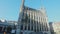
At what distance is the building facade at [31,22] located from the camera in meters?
45.8

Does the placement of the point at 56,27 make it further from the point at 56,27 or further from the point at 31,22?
the point at 31,22

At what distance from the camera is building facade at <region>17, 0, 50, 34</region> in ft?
150

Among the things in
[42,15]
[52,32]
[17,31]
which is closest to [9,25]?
[17,31]

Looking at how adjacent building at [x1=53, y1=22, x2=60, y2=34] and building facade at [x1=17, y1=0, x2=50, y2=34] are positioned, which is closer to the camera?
building facade at [x1=17, y1=0, x2=50, y2=34]

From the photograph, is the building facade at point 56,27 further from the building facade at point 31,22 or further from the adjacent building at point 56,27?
the building facade at point 31,22

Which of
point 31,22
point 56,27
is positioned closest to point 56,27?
point 56,27

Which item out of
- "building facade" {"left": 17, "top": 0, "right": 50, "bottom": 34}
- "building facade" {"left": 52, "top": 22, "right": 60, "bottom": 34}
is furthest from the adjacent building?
"building facade" {"left": 17, "top": 0, "right": 50, "bottom": 34}

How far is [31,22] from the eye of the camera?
49.4 metres

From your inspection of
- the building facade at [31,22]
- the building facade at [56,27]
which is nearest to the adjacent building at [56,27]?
the building facade at [56,27]

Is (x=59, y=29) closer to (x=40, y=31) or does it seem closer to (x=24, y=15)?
(x=40, y=31)

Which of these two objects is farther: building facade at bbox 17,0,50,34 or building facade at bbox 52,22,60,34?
building facade at bbox 52,22,60,34

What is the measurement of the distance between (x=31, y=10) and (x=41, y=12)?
7.41 meters

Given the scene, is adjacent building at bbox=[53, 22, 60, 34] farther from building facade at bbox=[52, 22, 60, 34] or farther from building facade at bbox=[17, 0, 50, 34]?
building facade at bbox=[17, 0, 50, 34]

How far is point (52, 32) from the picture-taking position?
56188mm
